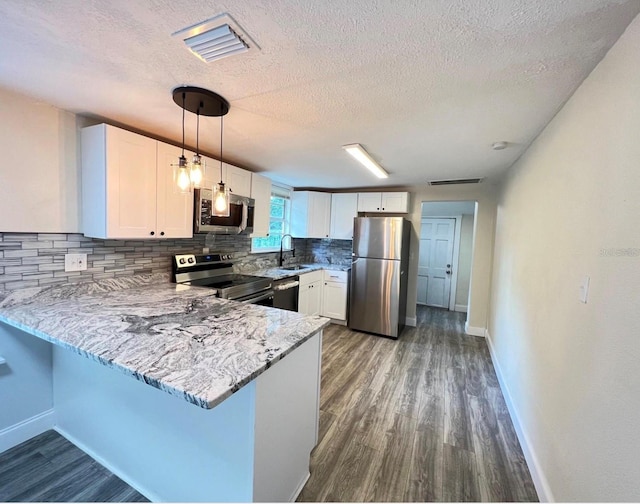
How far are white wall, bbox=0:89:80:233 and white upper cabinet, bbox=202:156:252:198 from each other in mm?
991

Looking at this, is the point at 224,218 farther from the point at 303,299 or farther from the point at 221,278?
the point at 303,299

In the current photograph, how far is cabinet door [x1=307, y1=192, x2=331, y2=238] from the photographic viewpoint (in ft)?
15.0

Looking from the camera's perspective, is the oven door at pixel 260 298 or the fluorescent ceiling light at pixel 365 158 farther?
the oven door at pixel 260 298

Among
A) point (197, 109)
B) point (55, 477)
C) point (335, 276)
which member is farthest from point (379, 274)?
point (55, 477)

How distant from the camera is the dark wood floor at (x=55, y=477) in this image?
1.48 m

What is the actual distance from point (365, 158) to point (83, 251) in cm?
254

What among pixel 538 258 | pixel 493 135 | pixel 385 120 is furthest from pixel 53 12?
pixel 538 258

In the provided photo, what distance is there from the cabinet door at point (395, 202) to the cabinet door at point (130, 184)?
125 inches

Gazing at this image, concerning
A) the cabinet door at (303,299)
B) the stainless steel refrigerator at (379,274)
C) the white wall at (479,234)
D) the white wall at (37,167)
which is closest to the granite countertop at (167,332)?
the white wall at (37,167)

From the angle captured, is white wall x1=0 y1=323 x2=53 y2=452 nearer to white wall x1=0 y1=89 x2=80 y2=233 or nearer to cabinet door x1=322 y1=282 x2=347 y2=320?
white wall x1=0 y1=89 x2=80 y2=233

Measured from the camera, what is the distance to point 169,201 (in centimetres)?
238

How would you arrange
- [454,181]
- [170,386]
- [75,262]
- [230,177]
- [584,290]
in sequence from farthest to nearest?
[454,181] < [230,177] < [75,262] < [584,290] < [170,386]

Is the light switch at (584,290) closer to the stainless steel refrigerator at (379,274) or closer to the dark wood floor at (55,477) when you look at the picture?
the dark wood floor at (55,477)

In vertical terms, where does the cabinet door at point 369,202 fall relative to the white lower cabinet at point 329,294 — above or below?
above
